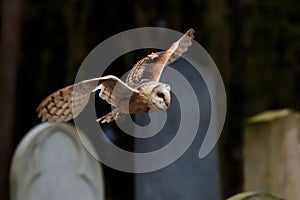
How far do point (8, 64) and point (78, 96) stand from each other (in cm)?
201

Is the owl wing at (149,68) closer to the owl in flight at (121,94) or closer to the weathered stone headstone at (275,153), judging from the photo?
the owl in flight at (121,94)

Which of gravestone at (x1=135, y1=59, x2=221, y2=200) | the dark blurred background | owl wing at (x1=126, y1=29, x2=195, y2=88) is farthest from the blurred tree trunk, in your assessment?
owl wing at (x1=126, y1=29, x2=195, y2=88)

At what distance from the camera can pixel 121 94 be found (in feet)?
2.06

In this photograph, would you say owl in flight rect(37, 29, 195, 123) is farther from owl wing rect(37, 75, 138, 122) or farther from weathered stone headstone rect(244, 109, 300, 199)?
weathered stone headstone rect(244, 109, 300, 199)

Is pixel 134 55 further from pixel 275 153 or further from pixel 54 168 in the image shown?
pixel 275 153

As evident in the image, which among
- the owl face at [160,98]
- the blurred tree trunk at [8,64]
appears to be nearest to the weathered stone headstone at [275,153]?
the owl face at [160,98]

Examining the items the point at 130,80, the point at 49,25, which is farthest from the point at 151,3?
the point at 130,80

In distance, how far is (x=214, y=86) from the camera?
4.52 ft

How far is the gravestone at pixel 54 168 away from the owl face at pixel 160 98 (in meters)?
0.81

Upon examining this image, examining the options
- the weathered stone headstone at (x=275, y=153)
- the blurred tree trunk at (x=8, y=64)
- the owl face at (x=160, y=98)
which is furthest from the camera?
the blurred tree trunk at (x=8, y=64)

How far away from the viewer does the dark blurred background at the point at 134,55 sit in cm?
264

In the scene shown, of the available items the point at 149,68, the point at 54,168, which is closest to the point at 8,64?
the point at 54,168

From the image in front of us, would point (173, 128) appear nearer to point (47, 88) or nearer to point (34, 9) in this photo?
point (47, 88)

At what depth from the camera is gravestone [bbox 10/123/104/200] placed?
1.39 meters
